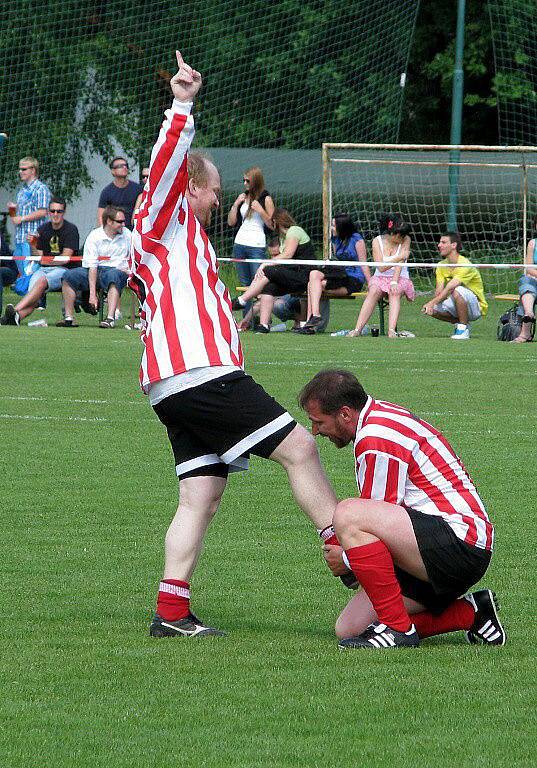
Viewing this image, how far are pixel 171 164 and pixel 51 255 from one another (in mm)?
15838

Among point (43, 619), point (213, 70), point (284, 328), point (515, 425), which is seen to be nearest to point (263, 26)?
point (213, 70)

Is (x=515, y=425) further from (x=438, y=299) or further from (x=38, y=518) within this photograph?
(x=438, y=299)

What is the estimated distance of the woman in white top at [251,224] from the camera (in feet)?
66.2

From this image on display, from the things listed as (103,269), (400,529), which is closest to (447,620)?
(400,529)

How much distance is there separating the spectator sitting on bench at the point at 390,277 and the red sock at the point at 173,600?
13.5 meters

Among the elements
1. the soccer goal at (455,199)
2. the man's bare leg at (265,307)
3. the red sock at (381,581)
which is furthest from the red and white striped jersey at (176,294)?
the soccer goal at (455,199)

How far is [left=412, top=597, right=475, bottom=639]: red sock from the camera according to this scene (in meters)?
5.14

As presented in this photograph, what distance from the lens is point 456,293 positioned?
62.1 feet

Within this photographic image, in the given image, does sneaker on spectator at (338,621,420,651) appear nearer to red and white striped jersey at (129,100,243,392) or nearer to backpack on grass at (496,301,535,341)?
red and white striped jersey at (129,100,243,392)

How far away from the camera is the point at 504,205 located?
26703 mm

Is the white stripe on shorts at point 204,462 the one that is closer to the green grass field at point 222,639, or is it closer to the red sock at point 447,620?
the green grass field at point 222,639

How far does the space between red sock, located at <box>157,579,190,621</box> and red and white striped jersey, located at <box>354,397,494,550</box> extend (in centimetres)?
72

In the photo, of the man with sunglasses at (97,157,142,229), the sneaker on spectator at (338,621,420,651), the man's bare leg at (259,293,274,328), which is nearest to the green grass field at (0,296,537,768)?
Answer: the sneaker on spectator at (338,621,420,651)

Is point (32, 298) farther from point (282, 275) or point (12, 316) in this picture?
point (282, 275)
